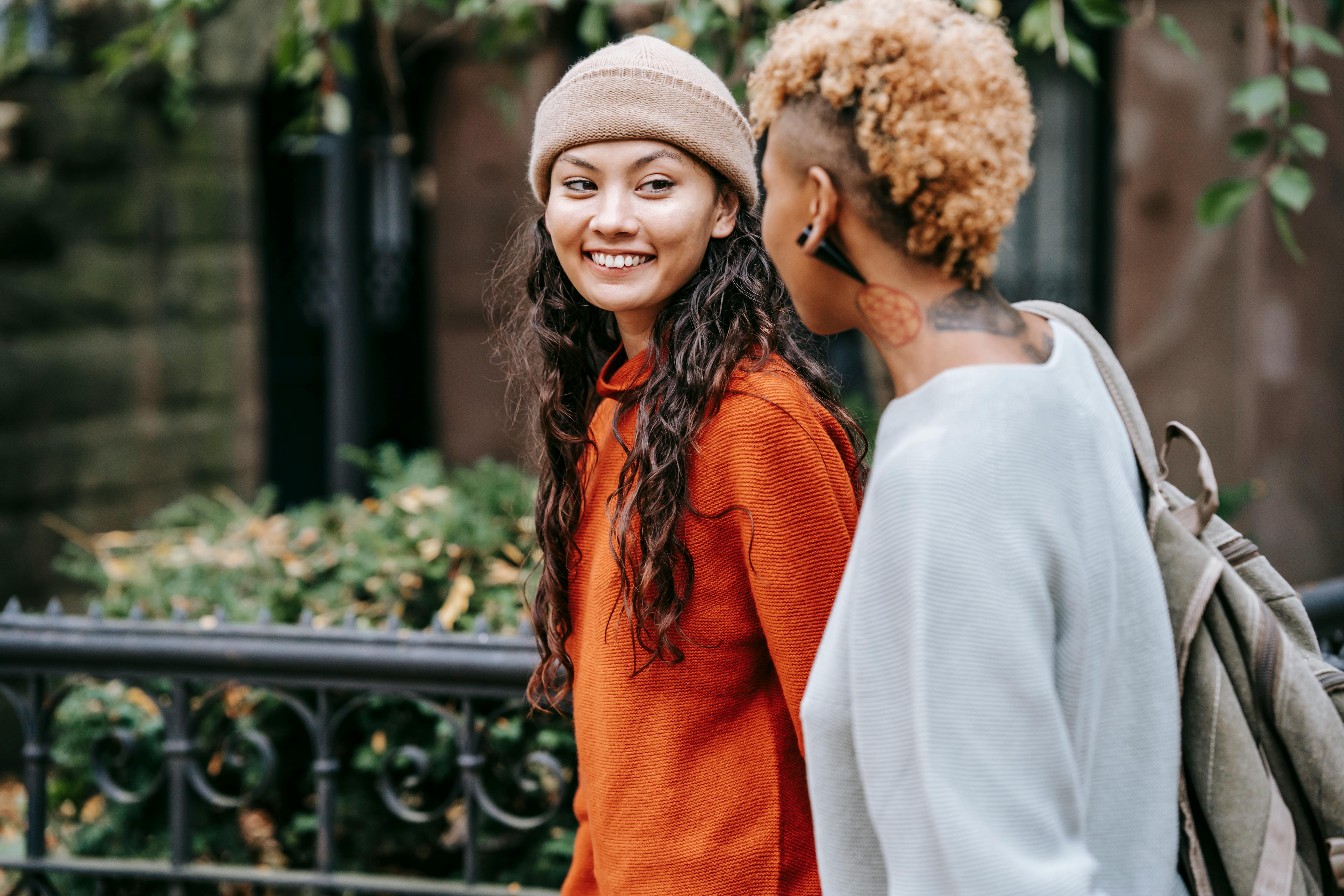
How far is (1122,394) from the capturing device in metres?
1.38

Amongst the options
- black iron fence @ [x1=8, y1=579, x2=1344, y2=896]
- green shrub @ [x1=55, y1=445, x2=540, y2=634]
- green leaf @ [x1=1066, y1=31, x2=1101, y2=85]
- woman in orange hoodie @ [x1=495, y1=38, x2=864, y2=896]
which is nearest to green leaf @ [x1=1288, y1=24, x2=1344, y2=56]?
green leaf @ [x1=1066, y1=31, x2=1101, y2=85]

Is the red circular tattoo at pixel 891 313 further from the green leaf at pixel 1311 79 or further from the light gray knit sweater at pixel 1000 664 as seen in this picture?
the green leaf at pixel 1311 79

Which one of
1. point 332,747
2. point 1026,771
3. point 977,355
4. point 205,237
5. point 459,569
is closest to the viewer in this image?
point 1026,771

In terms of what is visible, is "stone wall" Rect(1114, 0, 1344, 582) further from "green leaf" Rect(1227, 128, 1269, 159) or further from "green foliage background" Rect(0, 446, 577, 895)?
"green foliage background" Rect(0, 446, 577, 895)

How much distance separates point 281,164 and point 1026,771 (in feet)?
20.1

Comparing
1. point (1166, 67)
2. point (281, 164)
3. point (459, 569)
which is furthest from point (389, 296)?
point (1166, 67)

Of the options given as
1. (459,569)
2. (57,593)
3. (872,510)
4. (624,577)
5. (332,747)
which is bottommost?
(57,593)

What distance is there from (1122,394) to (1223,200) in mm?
1654

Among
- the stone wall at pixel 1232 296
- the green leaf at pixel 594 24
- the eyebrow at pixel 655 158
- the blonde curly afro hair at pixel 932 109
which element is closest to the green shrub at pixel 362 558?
the green leaf at pixel 594 24

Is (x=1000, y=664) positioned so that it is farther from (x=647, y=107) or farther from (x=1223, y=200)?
(x=1223, y=200)

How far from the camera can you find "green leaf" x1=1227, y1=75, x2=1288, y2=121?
8.82 feet

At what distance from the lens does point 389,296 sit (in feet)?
21.0

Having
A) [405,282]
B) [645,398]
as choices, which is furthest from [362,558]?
[405,282]

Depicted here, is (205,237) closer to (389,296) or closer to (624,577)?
(389,296)
